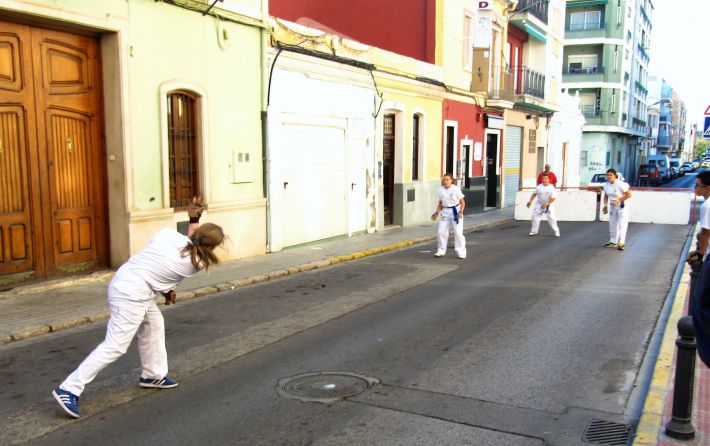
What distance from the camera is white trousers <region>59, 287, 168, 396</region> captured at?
4887 mm

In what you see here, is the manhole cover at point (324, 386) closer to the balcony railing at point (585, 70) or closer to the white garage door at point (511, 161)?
the white garage door at point (511, 161)

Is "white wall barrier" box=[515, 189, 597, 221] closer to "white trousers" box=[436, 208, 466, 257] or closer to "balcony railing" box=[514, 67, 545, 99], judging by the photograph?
"balcony railing" box=[514, 67, 545, 99]

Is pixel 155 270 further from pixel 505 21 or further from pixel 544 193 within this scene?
pixel 505 21

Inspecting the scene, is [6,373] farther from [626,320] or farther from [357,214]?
[357,214]

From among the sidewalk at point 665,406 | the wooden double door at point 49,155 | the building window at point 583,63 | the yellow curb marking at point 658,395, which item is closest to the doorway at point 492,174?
the wooden double door at point 49,155

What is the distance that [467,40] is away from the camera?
74.2 feet

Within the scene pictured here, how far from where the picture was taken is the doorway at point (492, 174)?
1043 inches

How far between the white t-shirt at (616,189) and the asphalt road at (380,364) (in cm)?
386

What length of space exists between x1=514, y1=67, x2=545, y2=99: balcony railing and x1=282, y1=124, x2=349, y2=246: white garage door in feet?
47.6

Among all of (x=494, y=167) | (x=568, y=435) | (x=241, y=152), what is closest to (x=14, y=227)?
(x=241, y=152)

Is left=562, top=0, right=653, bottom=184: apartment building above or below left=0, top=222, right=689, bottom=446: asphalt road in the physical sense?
above

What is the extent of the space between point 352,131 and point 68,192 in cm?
814

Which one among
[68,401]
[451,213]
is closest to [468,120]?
[451,213]

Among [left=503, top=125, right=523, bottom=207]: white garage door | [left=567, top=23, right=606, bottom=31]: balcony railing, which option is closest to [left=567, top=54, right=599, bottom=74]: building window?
[left=567, top=23, right=606, bottom=31]: balcony railing
